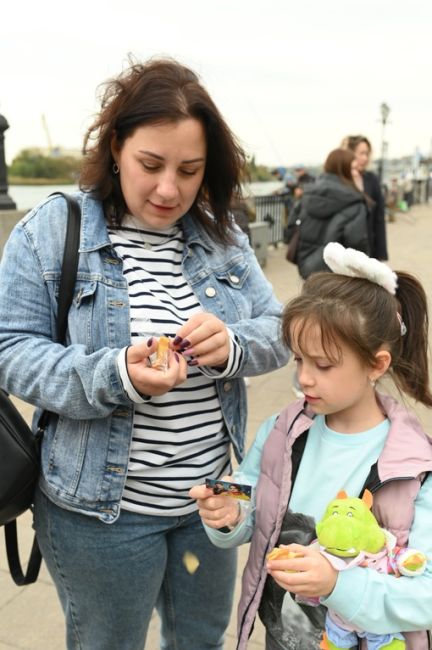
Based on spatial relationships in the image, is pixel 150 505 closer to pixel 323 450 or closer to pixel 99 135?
pixel 323 450

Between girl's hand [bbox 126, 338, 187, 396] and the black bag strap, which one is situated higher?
the black bag strap

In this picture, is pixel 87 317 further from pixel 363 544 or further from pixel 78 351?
pixel 363 544

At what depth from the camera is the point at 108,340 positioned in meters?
1.54

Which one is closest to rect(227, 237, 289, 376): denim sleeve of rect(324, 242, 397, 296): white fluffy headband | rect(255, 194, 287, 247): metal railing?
rect(324, 242, 397, 296): white fluffy headband

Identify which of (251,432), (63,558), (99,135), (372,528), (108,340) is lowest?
(251,432)

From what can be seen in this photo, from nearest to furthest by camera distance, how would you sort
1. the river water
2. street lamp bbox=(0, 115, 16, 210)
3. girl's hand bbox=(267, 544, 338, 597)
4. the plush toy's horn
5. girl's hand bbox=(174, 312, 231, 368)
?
girl's hand bbox=(267, 544, 338, 597), the plush toy's horn, girl's hand bbox=(174, 312, 231, 368), the river water, street lamp bbox=(0, 115, 16, 210)

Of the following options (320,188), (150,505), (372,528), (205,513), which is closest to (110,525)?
(150,505)

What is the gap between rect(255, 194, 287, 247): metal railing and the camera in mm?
13148

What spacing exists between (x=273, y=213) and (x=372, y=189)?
7.75 meters

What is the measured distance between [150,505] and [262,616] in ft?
1.34

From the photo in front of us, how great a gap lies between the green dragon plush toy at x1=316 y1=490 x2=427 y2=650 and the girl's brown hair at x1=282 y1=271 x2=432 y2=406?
333 mm

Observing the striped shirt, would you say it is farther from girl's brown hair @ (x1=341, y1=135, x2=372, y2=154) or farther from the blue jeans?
girl's brown hair @ (x1=341, y1=135, x2=372, y2=154)

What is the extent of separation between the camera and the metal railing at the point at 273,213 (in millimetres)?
13148

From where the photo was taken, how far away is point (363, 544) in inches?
51.3
